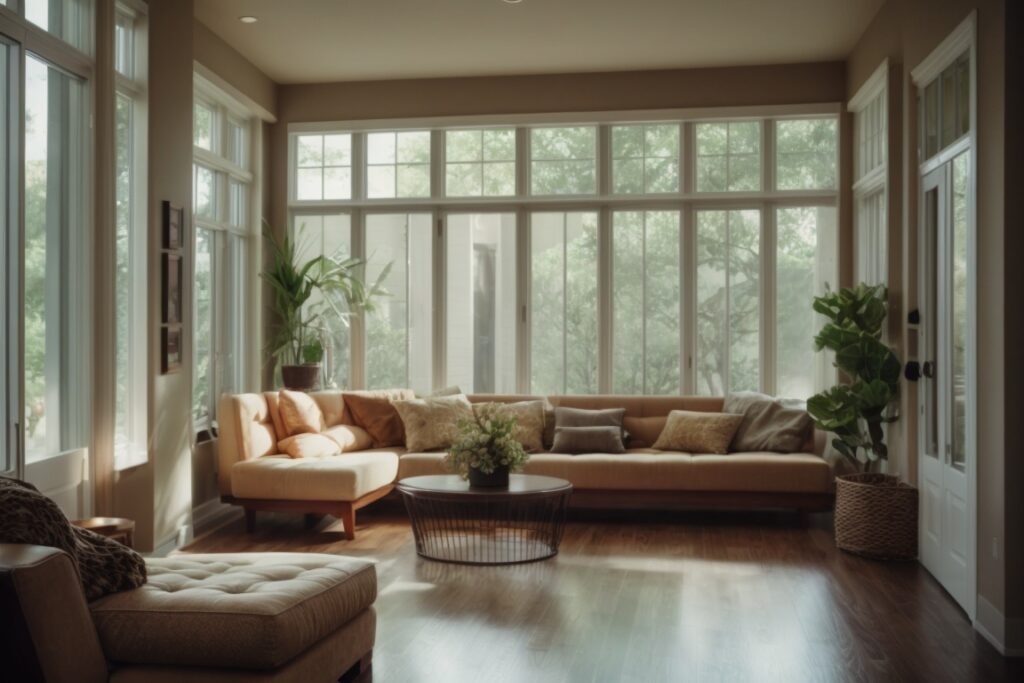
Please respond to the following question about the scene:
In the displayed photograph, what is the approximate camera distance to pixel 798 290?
25.0 ft

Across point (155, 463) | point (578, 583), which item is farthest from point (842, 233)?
point (155, 463)

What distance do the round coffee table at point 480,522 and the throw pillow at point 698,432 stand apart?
3.73 feet

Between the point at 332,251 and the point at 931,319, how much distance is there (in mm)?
4689

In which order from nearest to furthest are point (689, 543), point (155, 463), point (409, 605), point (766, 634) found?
point (766, 634)
point (409, 605)
point (155, 463)
point (689, 543)

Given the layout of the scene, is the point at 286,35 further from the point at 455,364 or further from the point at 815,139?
the point at 815,139

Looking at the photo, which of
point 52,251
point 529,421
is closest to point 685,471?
point 529,421

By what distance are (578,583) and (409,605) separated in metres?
0.93

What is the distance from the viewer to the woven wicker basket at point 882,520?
5.66m

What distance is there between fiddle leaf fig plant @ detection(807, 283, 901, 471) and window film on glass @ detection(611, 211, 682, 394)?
1.49 metres

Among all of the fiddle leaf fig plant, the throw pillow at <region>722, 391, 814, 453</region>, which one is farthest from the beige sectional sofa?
the fiddle leaf fig plant

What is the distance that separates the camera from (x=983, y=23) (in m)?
4.31

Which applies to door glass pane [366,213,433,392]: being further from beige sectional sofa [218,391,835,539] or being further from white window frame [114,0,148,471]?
white window frame [114,0,148,471]

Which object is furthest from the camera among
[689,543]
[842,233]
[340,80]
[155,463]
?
[340,80]

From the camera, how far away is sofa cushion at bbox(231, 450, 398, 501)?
6.23 metres
